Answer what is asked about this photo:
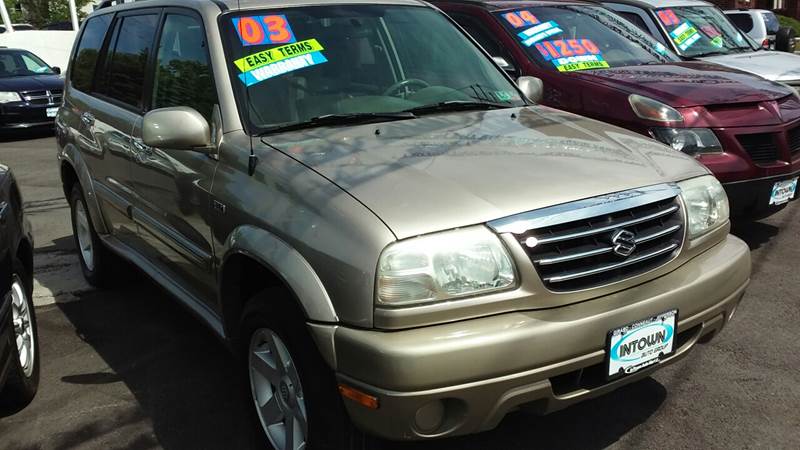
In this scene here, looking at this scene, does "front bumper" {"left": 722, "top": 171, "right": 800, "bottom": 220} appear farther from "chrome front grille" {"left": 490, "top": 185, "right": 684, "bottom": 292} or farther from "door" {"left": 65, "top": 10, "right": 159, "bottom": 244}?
"door" {"left": 65, "top": 10, "right": 159, "bottom": 244}

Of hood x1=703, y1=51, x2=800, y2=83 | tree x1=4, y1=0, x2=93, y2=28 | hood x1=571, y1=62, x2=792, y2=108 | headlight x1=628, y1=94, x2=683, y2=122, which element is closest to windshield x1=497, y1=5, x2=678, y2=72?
hood x1=571, y1=62, x2=792, y2=108

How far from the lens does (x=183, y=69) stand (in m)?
3.57

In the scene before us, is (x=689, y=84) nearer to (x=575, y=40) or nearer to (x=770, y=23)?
(x=575, y=40)

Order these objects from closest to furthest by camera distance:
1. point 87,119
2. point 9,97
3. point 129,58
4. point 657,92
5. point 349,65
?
point 349,65 → point 129,58 → point 87,119 → point 657,92 → point 9,97

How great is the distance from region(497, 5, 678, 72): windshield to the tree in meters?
34.8

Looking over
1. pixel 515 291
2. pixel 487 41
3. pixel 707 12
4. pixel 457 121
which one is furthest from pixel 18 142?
pixel 515 291

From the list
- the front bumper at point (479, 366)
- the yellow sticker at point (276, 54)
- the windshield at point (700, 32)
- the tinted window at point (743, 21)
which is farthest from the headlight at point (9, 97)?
the tinted window at point (743, 21)

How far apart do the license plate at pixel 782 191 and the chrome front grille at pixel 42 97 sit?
453 inches

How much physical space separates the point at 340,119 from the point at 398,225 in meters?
1.04

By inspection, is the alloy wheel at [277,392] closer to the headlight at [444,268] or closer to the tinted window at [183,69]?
the headlight at [444,268]

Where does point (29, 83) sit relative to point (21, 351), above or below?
below

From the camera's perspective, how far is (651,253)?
262cm

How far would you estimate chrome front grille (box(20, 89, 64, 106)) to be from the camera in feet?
41.4

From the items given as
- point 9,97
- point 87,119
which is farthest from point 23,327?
point 9,97
